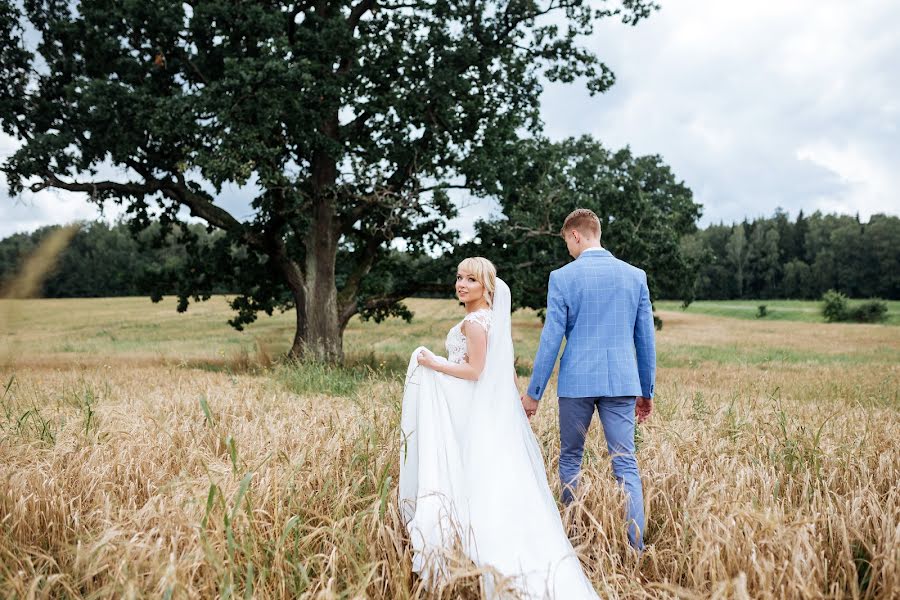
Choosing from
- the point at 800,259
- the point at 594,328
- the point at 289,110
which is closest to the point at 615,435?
the point at 594,328

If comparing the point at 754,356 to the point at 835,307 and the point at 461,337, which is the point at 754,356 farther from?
the point at 835,307

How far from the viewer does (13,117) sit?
538 inches

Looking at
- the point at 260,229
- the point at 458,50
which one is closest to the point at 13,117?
the point at 260,229

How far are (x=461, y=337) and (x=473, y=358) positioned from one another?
0.24 m

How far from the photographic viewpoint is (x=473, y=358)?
3953 millimetres

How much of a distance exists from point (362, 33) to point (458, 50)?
2642 mm

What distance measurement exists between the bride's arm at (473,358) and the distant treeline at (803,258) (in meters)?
68.8

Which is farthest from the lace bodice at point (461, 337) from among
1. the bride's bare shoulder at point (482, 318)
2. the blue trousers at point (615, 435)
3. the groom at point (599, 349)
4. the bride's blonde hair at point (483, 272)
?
the blue trousers at point (615, 435)

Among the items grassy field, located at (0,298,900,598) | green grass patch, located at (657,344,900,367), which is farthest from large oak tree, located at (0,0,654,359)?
green grass patch, located at (657,344,900,367)

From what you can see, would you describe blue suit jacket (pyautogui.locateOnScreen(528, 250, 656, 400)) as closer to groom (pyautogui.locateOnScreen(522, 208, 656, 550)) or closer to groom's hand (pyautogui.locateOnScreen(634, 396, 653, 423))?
groom (pyautogui.locateOnScreen(522, 208, 656, 550))

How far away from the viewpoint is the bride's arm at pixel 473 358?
155 inches

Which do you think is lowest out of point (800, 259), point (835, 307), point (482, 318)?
point (835, 307)

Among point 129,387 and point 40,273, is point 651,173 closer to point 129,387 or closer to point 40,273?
point 129,387

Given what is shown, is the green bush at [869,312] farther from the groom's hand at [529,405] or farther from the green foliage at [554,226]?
the groom's hand at [529,405]
